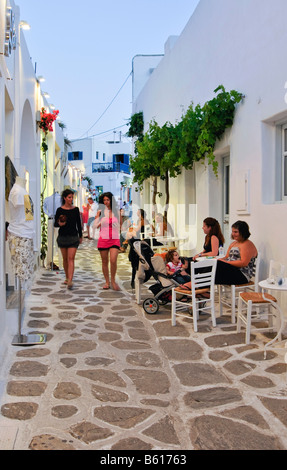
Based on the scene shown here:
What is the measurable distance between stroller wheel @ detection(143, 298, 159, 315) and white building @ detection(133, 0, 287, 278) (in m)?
1.49

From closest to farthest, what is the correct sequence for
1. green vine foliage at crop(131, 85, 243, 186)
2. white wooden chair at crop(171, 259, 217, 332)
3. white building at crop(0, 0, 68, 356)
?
1. white building at crop(0, 0, 68, 356)
2. white wooden chair at crop(171, 259, 217, 332)
3. green vine foliage at crop(131, 85, 243, 186)

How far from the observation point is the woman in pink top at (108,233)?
7.82 meters

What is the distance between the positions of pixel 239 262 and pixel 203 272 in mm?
523

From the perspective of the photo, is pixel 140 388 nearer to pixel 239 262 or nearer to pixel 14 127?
pixel 239 262

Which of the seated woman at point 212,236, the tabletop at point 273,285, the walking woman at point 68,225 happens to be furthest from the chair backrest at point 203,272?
the walking woman at point 68,225

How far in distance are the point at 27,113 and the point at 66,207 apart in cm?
229

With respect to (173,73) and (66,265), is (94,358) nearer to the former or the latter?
(66,265)

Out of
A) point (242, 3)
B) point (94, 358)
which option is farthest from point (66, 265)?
point (242, 3)

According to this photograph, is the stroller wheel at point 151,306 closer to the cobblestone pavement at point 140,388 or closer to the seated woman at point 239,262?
the cobblestone pavement at point 140,388

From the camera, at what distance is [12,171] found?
580 cm

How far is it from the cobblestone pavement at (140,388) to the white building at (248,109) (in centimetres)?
160

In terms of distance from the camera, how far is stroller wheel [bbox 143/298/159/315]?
20.3ft

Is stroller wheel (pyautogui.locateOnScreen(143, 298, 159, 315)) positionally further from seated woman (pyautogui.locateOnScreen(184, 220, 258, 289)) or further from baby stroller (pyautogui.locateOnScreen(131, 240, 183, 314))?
seated woman (pyautogui.locateOnScreen(184, 220, 258, 289))

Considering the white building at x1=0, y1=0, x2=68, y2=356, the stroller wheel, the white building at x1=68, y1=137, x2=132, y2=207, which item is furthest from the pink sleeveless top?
the white building at x1=68, y1=137, x2=132, y2=207
